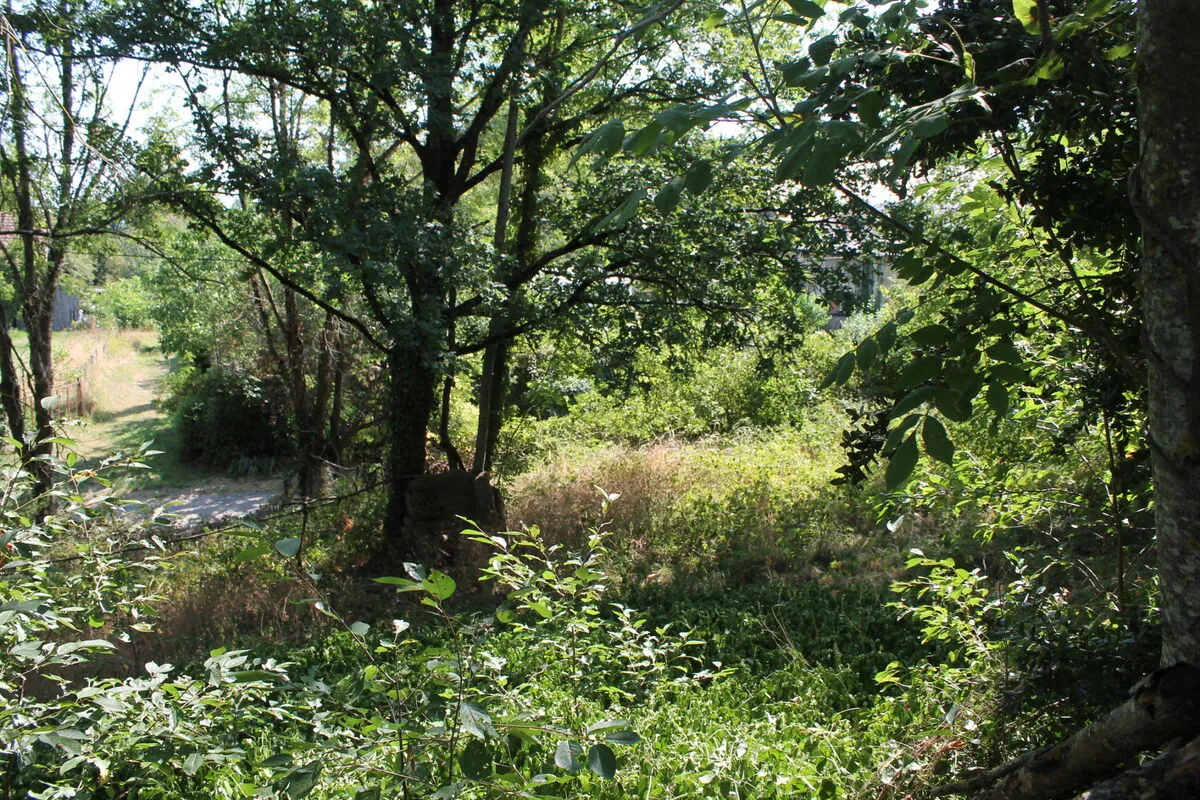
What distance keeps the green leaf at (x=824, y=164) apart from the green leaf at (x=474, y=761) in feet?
4.28

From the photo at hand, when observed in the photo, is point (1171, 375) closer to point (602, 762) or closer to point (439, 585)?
point (602, 762)

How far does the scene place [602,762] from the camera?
1829 millimetres

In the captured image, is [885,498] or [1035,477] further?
[1035,477]

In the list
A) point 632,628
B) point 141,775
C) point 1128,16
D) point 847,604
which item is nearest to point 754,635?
point 847,604

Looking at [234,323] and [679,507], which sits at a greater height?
[234,323]

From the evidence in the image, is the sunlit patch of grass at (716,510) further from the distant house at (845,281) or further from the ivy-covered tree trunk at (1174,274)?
the ivy-covered tree trunk at (1174,274)

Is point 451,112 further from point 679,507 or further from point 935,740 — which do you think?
point 935,740

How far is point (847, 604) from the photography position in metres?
7.04

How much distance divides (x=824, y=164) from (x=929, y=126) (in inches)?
7.0

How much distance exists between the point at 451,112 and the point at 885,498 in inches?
230

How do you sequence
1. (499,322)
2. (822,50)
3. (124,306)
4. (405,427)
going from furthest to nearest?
(124,306) → (405,427) → (499,322) → (822,50)

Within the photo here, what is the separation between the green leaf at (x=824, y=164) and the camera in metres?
1.22

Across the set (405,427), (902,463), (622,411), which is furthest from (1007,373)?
(622,411)

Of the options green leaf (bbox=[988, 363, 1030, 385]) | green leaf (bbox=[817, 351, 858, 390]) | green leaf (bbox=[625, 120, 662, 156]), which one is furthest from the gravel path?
green leaf (bbox=[625, 120, 662, 156])
